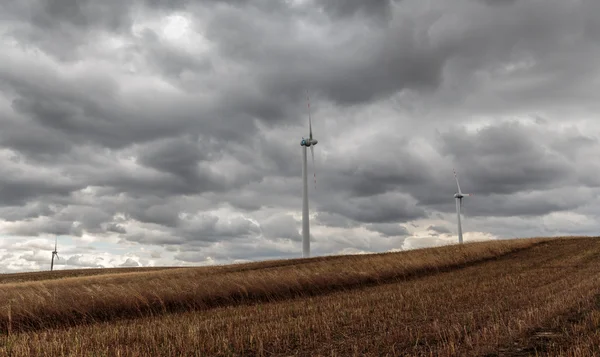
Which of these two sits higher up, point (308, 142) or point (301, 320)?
point (308, 142)

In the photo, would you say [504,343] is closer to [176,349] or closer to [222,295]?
[176,349]

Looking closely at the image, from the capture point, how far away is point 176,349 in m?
11.0

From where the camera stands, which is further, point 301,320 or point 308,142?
point 308,142

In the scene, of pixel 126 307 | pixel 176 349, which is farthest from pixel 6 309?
pixel 176 349

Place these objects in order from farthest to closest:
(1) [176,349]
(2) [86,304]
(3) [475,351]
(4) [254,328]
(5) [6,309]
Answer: (2) [86,304] → (5) [6,309] → (4) [254,328] → (1) [176,349] → (3) [475,351]

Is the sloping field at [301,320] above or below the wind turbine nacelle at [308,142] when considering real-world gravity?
below

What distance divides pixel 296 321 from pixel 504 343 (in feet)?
20.9

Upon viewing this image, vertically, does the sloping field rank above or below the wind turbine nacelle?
below

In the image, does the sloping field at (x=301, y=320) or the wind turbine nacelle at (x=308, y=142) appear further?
the wind turbine nacelle at (x=308, y=142)

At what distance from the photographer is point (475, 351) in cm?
910

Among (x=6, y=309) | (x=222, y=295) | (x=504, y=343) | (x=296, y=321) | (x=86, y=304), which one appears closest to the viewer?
(x=504, y=343)

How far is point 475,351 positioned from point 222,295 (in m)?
16.5

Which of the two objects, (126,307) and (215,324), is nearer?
(215,324)

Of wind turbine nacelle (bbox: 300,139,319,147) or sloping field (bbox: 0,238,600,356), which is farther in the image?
wind turbine nacelle (bbox: 300,139,319,147)
